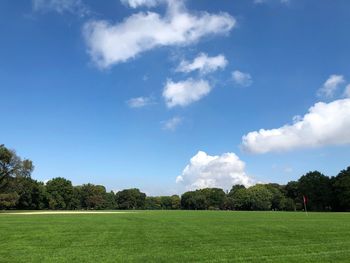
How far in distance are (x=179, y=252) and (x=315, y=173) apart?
13929 cm

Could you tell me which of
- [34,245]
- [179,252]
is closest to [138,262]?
[179,252]

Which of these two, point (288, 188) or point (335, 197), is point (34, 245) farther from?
point (288, 188)

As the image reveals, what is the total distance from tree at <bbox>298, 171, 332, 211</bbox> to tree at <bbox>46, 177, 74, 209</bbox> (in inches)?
3389

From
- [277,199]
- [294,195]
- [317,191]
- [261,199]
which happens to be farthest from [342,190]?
[261,199]

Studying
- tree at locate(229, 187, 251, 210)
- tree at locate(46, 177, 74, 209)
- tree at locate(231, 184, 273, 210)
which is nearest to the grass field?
tree at locate(46, 177, 74, 209)

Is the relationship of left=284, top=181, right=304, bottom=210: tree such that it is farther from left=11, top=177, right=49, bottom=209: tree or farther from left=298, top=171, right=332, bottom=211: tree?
left=11, top=177, right=49, bottom=209: tree

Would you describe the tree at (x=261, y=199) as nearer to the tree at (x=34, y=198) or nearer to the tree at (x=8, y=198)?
the tree at (x=34, y=198)

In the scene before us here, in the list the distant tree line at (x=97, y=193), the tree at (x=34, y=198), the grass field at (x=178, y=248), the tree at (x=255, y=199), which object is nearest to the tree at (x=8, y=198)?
the distant tree line at (x=97, y=193)

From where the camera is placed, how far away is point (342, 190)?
131 meters

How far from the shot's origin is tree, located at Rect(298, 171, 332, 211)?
13875 centimetres

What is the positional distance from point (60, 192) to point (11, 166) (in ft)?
206

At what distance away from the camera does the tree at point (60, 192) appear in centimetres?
16075

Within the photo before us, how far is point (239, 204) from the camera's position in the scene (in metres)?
179

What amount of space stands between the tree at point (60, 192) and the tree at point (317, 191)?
8608 cm
